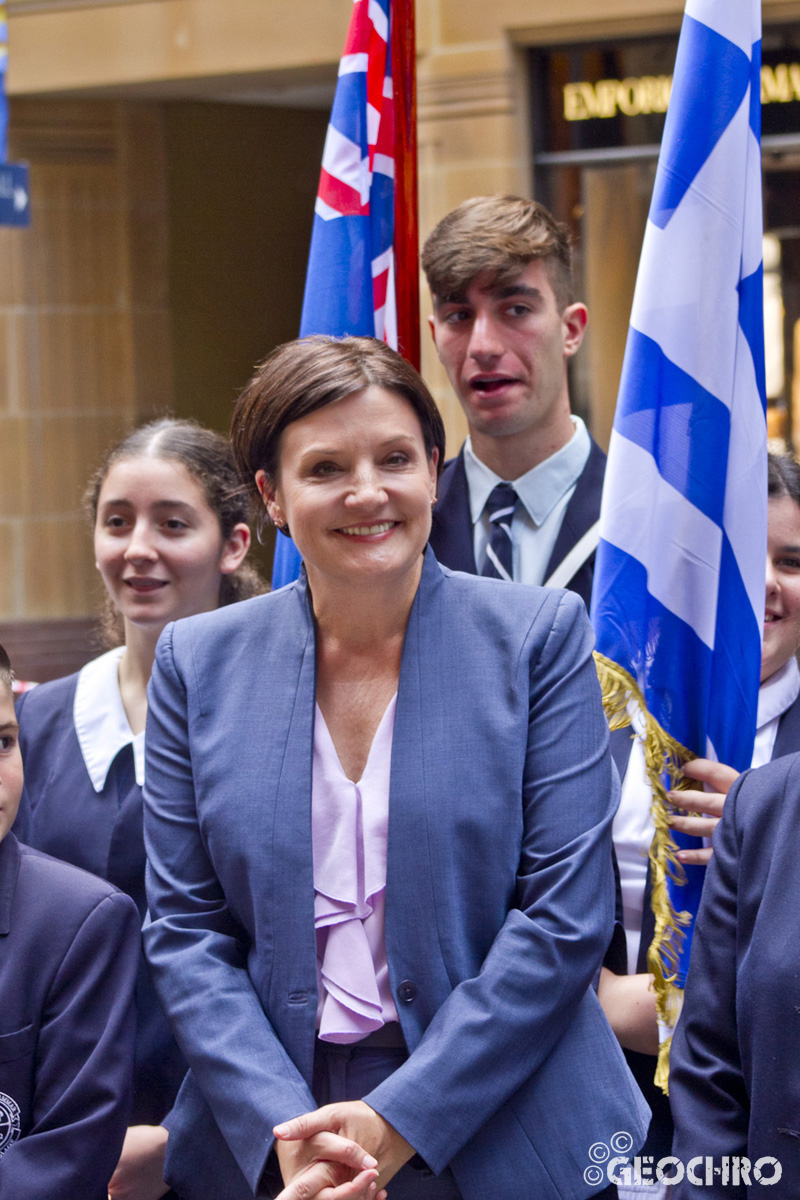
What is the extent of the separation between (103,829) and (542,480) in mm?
1219

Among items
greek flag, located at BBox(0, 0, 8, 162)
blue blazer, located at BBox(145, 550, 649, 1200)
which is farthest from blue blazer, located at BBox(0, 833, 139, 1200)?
greek flag, located at BBox(0, 0, 8, 162)

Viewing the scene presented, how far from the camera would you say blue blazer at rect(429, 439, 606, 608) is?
302 cm

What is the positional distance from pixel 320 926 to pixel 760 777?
2.15 ft

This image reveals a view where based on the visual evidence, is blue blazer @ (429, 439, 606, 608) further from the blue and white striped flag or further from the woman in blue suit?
the woman in blue suit

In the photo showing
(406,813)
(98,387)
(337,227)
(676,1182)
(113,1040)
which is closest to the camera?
(676,1182)

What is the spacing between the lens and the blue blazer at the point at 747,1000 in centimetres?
177

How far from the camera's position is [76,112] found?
299 inches

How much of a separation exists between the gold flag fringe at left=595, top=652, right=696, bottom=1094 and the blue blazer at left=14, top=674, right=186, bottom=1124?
88cm

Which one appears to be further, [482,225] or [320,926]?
[482,225]

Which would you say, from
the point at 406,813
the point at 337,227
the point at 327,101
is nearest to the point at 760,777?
the point at 406,813

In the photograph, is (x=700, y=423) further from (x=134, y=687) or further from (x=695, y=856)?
(x=134, y=687)

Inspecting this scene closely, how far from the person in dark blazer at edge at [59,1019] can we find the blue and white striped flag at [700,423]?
0.96 m

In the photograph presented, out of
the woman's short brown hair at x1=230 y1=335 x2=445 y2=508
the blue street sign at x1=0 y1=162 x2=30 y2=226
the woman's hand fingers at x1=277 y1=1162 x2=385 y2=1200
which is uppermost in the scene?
the blue street sign at x1=0 y1=162 x2=30 y2=226

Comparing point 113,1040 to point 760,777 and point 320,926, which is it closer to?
point 320,926
